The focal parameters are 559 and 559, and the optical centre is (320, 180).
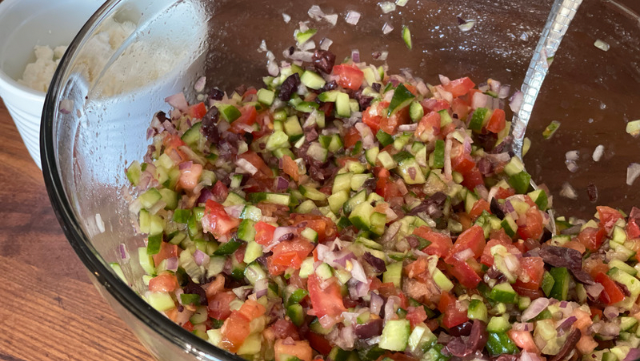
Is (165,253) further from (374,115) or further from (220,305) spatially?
(374,115)

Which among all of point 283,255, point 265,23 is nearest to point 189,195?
point 283,255

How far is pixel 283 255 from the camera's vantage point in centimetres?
135

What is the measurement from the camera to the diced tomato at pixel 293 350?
4.08 feet

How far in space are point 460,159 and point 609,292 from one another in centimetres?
53

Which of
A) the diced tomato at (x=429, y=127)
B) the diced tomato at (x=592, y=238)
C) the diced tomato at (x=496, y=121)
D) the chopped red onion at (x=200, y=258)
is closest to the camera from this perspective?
the chopped red onion at (x=200, y=258)

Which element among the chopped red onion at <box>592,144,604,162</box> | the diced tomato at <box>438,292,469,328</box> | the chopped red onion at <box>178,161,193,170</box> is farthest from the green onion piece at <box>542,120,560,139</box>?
the chopped red onion at <box>178,161,193,170</box>

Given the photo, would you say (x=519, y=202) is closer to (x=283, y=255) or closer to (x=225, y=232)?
(x=283, y=255)

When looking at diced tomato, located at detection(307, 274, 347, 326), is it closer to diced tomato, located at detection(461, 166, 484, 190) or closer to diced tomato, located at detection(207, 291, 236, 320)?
diced tomato, located at detection(207, 291, 236, 320)

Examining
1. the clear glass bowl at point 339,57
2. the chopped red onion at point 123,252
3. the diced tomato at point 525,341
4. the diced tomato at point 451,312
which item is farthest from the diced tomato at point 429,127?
the chopped red onion at point 123,252

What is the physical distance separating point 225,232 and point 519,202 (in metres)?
0.83

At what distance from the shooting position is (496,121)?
69.9 inches

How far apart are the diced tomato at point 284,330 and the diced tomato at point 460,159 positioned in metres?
0.71

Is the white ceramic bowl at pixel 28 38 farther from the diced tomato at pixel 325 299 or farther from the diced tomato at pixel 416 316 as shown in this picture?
the diced tomato at pixel 416 316

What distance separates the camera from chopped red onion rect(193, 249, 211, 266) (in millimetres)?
1457
